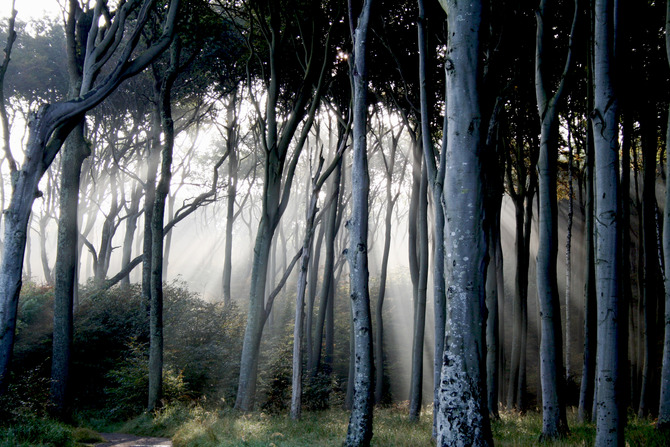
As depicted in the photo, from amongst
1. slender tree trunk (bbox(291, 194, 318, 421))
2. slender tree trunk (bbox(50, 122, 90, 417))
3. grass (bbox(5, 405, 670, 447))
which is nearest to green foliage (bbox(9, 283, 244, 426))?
grass (bbox(5, 405, 670, 447))

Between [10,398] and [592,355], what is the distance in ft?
37.3

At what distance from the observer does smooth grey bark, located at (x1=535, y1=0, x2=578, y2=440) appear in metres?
7.48

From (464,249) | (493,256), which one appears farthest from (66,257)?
(493,256)

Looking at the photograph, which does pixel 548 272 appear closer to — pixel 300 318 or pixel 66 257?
pixel 300 318

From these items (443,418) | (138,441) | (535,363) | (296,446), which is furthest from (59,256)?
(535,363)

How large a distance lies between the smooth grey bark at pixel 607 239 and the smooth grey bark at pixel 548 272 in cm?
207

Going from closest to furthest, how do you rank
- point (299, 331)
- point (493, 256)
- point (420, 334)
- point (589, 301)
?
point (589, 301) → point (299, 331) → point (420, 334) → point (493, 256)

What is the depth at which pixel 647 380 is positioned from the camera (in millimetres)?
10766

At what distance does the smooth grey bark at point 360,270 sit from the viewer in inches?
273

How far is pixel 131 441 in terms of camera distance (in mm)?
9328

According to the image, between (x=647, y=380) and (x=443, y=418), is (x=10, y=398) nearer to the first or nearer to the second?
(x=443, y=418)

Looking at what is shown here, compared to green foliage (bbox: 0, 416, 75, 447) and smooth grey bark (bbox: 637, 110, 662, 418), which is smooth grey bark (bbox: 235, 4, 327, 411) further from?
smooth grey bark (bbox: 637, 110, 662, 418)

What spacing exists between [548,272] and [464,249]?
12.1ft

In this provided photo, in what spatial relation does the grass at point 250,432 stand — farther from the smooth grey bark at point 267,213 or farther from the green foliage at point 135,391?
the smooth grey bark at point 267,213
